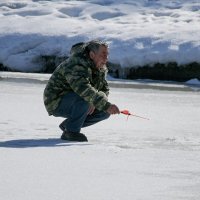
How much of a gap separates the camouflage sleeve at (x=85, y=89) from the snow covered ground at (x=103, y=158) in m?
0.33

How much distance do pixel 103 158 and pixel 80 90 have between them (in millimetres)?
969

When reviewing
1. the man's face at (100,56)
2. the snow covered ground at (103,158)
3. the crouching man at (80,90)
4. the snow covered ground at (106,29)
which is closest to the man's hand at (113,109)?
the crouching man at (80,90)

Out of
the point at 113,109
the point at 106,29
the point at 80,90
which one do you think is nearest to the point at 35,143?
the point at 80,90

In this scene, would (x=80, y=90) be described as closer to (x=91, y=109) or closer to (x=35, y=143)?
(x=91, y=109)

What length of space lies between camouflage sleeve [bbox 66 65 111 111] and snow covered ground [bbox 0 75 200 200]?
12.9 inches

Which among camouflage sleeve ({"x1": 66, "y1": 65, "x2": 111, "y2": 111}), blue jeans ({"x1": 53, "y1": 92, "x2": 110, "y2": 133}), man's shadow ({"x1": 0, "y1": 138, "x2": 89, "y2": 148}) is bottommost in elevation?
man's shadow ({"x1": 0, "y1": 138, "x2": 89, "y2": 148})

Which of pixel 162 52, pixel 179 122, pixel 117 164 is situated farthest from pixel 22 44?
pixel 117 164

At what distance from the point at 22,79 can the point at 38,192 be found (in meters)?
10.3

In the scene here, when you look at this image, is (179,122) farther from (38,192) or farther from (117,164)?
(38,192)

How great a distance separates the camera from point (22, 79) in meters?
13.9

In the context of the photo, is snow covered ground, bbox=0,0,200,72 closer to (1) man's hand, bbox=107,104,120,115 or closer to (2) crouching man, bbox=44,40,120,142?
(2) crouching man, bbox=44,40,120,142

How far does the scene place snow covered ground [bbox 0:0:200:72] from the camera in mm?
16422

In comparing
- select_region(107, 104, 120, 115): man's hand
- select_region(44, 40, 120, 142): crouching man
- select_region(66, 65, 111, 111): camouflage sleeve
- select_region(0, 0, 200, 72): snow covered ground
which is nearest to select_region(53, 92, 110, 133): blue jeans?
select_region(44, 40, 120, 142): crouching man

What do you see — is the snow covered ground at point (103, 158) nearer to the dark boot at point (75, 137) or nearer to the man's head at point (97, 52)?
the dark boot at point (75, 137)
